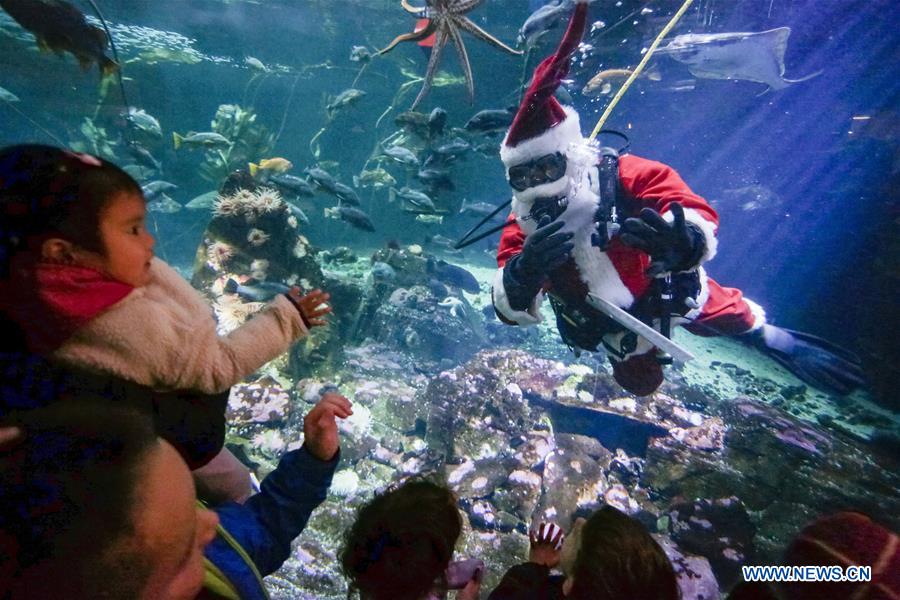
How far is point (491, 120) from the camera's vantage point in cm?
559

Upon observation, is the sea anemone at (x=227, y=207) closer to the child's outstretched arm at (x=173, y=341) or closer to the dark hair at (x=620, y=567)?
the child's outstretched arm at (x=173, y=341)

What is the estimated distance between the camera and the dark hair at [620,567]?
4.52ft

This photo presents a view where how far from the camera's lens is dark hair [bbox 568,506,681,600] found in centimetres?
138

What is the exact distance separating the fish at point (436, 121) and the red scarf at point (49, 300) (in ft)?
21.4

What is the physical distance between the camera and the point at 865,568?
1265mm

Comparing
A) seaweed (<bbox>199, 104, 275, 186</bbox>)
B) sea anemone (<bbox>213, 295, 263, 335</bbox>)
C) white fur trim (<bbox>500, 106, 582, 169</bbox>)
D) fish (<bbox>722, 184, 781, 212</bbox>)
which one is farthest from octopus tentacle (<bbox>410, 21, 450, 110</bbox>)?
fish (<bbox>722, 184, 781, 212</bbox>)

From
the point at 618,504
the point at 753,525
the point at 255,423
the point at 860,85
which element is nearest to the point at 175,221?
the point at 255,423

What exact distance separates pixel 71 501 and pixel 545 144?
9.76ft

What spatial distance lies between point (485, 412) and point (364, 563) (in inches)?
182

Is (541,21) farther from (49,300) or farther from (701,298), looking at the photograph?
(49,300)

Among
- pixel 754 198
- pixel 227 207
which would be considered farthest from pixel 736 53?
pixel 227 207

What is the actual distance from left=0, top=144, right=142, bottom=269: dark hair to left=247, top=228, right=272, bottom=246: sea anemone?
20.4 ft

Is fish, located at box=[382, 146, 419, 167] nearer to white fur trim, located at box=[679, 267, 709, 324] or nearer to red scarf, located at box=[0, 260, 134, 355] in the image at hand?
white fur trim, located at box=[679, 267, 709, 324]

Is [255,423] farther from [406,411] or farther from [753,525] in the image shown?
[753,525]
